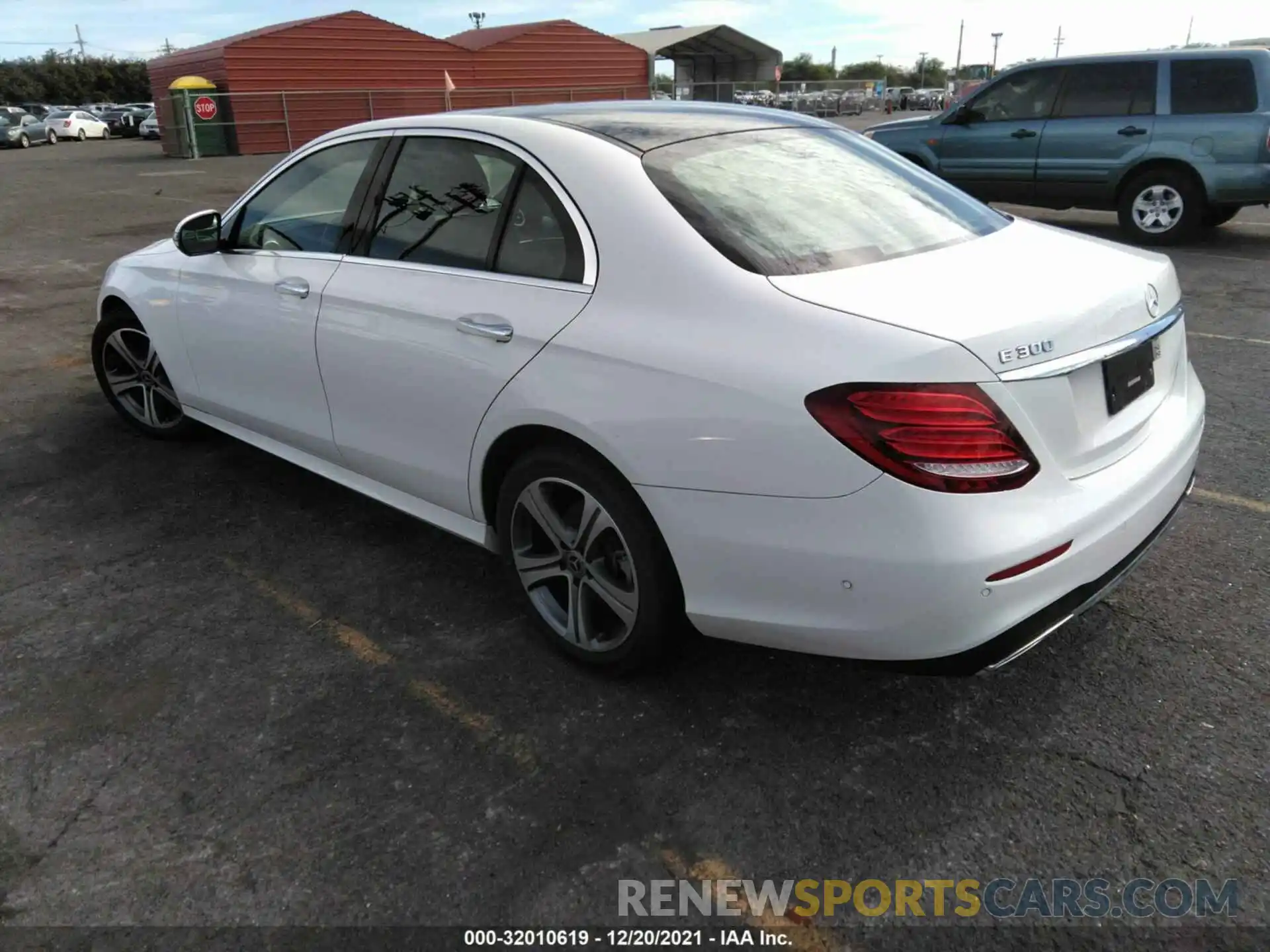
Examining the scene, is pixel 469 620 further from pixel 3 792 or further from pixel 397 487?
pixel 3 792

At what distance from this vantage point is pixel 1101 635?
3.13 meters

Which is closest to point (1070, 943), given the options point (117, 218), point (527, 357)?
point (527, 357)

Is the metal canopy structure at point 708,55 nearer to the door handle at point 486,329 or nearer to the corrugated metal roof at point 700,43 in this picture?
the corrugated metal roof at point 700,43

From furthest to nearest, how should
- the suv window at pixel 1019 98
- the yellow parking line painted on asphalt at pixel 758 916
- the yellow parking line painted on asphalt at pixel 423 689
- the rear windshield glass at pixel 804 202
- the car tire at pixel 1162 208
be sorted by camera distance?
the suv window at pixel 1019 98, the car tire at pixel 1162 208, the yellow parking line painted on asphalt at pixel 423 689, the rear windshield glass at pixel 804 202, the yellow parking line painted on asphalt at pixel 758 916

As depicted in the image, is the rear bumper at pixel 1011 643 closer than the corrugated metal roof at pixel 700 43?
Yes

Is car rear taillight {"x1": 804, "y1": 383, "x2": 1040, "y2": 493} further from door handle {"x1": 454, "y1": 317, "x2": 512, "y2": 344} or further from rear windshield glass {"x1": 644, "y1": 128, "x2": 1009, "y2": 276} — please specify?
door handle {"x1": 454, "y1": 317, "x2": 512, "y2": 344}

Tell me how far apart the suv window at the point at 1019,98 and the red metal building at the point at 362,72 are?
24.9m

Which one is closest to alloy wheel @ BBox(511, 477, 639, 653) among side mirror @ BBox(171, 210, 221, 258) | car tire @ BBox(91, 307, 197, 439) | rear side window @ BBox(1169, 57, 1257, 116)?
side mirror @ BBox(171, 210, 221, 258)

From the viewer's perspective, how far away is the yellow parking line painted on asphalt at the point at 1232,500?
156 inches

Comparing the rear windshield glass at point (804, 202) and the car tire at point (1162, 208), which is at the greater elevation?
the rear windshield glass at point (804, 202)

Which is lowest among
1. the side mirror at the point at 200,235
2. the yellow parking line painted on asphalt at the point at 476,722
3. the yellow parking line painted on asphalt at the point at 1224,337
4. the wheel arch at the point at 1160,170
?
the yellow parking line painted on asphalt at the point at 476,722

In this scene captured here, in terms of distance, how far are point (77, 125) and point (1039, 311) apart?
4883 centimetres

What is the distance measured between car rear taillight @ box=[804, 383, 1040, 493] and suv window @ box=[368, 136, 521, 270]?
1.41 meters

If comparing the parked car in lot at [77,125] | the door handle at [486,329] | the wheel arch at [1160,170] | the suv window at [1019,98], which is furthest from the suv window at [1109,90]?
the parked car in lot at [77,125]
